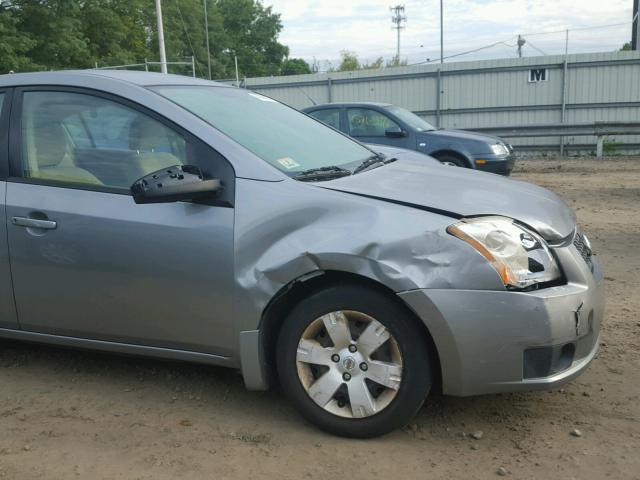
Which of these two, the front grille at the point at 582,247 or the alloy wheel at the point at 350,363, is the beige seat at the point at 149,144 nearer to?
the alloy wheel at the point at 350,363

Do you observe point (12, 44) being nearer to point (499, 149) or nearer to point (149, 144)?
point (499, 149)

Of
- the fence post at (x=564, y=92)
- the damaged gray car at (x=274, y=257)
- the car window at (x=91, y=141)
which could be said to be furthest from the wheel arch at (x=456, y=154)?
the car window at (x=91, y=141)

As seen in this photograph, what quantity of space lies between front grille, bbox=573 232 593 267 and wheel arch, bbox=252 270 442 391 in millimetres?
885

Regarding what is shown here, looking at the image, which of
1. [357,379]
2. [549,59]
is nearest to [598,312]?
[357,379]

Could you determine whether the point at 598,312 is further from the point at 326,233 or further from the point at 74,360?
the point at 74,360

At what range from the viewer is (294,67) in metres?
90.5

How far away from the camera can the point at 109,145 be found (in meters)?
3.42

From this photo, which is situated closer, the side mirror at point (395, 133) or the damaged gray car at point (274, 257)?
the damaged gray car at point (274, 257)

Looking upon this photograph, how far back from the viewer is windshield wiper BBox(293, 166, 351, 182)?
3131 mm

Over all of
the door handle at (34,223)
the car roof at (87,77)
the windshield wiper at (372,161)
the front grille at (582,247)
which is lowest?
the front grille at (582,247)

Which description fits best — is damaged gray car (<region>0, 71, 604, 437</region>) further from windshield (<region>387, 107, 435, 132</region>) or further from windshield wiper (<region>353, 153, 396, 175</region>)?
windshield (<region>387, 107, 435, 132</region>)

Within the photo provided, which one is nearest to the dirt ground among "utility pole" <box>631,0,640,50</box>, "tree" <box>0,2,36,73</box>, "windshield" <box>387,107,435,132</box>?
"windshield" <box>387,107,435,132</box>

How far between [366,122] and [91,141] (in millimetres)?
8255

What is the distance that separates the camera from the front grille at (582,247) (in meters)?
3.12
